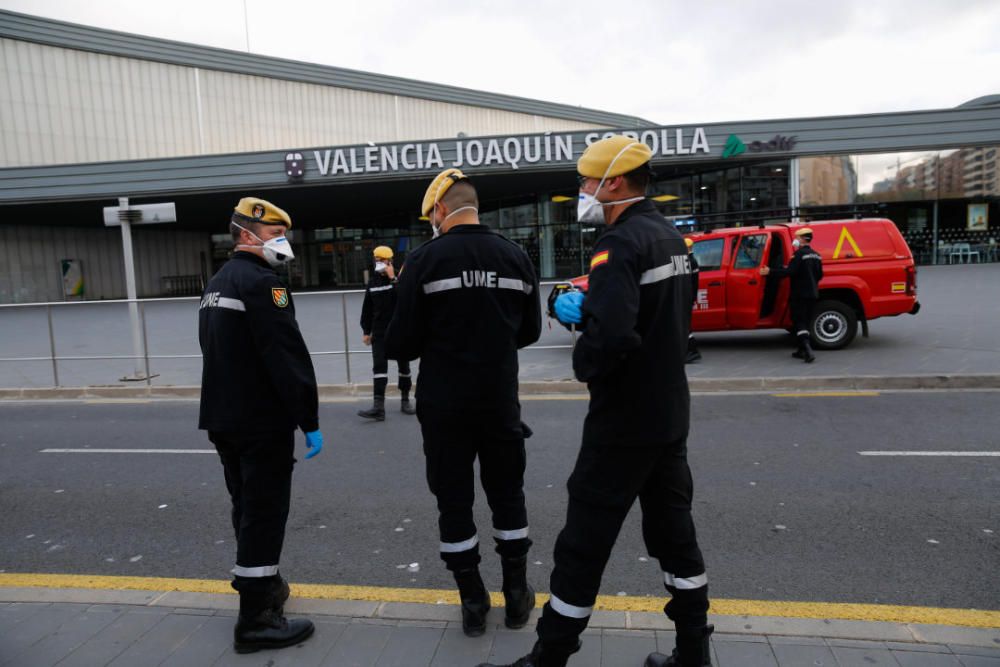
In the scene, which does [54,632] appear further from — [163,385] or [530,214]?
[530,214]

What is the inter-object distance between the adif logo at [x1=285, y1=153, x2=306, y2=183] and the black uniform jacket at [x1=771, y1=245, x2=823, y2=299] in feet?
62.2

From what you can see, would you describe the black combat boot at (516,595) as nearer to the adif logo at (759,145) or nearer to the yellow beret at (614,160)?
the yellow beret at (614,160)

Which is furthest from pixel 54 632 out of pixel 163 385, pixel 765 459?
pixel 163 385

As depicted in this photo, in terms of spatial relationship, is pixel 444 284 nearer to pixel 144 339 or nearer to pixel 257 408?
pixel 257 408

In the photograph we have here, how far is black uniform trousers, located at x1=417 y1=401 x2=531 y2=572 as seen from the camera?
3.04 meters

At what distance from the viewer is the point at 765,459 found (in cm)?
570

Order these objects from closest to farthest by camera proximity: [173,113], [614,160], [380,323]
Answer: [614,160] < [380,323] < [173,113]

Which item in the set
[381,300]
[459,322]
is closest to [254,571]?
[459,322]

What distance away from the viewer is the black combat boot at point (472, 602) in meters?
3.02

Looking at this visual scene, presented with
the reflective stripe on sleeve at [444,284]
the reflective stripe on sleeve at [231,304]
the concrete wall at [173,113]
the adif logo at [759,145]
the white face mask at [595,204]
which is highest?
the concrete wall at [173,113]

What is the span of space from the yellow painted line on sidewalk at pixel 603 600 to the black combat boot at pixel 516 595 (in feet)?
0.91

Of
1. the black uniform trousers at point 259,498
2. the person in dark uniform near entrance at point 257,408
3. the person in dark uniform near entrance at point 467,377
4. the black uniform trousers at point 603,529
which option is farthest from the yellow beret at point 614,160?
the black uniform trousers at point 259,498

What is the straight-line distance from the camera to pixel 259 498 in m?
3.08

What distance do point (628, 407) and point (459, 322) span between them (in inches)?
36.0
